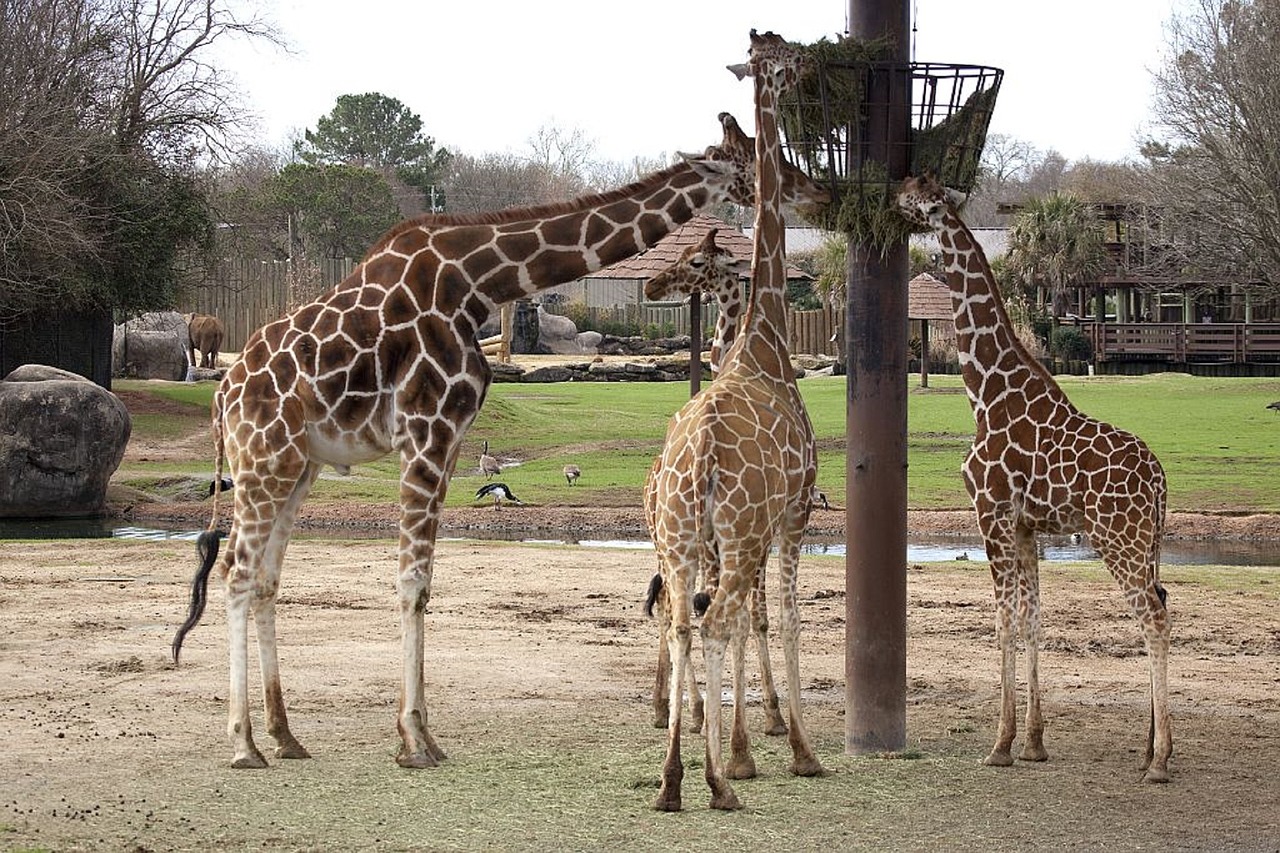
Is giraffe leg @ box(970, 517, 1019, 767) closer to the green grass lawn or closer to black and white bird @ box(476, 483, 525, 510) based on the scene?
the green grass lawn

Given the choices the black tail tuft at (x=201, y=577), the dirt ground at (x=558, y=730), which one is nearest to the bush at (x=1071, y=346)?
the dirt ground at (x=558, y=730)

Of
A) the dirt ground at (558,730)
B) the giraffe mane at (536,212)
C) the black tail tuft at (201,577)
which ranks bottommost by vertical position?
the dirt ground at (558,730)

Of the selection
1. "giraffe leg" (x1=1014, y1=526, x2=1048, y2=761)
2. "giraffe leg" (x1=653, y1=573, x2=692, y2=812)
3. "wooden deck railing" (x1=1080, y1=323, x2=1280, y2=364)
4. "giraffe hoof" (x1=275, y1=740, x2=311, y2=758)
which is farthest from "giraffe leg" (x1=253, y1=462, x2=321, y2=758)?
"wooden deck railing" (x1=1080, y1=323, x2=1280, y2=364)

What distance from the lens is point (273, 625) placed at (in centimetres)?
870

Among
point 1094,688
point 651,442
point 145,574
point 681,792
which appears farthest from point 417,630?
point 651,442

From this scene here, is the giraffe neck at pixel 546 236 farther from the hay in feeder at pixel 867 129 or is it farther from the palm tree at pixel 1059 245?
the palm tree at pixel 1059 245

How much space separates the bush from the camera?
51469mm

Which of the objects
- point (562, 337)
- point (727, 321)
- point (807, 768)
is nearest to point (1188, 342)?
point (562, 337)

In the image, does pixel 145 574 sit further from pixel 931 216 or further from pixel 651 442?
pixel 651 442

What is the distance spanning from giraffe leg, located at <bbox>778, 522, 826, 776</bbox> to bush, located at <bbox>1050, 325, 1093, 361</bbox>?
1752 inches

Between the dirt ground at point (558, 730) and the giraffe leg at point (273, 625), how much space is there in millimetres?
209

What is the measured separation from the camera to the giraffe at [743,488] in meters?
7.44

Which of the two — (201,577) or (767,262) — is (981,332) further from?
(201,577)

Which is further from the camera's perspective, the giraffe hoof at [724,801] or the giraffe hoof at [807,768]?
the giraffe hoof at [807,768]
